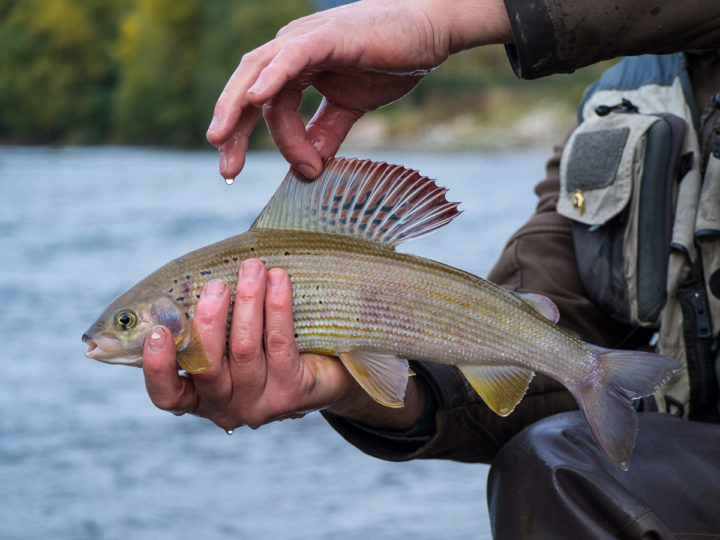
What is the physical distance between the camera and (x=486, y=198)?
19.0 m

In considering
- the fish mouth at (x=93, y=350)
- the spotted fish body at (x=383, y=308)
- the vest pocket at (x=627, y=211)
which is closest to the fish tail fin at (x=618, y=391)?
the spotted fish body at (x=383, y=308)

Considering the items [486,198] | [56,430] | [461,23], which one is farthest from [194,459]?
[486,198]

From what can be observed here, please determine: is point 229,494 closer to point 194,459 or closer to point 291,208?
point 194,459

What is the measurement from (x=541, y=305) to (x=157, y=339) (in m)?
0.86

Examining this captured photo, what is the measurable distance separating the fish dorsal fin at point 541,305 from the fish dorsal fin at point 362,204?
26 cm

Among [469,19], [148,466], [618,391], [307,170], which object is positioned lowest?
[148,466]

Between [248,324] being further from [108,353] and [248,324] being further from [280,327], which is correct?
[108,353]

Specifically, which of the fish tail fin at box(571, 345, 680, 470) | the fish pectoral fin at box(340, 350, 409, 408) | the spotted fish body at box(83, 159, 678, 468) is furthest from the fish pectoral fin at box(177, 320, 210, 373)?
the fish tail fin at box(571, 345, 680, 470)

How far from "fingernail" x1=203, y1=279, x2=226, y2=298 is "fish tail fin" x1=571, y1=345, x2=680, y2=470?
809 millimetres

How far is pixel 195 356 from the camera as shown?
195 centimetres

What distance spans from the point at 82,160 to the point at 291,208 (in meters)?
38.9

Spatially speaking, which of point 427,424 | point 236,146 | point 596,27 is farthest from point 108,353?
point 596,27

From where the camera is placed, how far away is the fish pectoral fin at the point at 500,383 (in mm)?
2082

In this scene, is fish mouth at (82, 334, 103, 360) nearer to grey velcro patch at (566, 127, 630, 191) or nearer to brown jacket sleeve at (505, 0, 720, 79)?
brown jacket sleeve at (505, 0, 720, 79)
